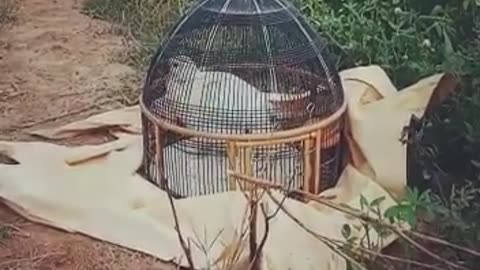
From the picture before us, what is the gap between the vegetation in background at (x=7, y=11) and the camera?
504cm

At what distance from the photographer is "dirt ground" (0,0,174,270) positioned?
9.25 feet

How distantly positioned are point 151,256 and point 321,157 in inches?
25.5

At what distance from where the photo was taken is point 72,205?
2.99 metres

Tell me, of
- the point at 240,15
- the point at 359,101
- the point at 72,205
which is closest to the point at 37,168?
the point at 72,205

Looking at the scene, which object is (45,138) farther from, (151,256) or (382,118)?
(382,118)

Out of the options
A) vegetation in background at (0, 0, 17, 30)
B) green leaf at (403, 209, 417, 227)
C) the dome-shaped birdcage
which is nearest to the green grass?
vegetation in background at (0, 0, 17, 30)

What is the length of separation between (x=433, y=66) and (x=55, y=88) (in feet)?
5.74

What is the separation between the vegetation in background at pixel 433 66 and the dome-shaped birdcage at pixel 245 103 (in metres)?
0.34

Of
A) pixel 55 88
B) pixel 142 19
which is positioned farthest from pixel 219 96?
pixel 142 19

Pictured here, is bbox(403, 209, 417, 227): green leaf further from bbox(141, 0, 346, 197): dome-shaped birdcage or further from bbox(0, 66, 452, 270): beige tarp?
bbox(141, 0, 346, 197): dome-shaped birdcage

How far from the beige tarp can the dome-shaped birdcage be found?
10cm

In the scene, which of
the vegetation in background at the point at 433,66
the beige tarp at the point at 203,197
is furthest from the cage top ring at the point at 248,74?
the vegetation in background at the point at 433,66

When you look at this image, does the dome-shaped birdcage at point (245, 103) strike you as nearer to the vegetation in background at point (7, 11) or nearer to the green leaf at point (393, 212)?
the green leaf at point (393, 212)

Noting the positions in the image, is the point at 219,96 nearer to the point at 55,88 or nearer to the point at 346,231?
the point at 346,231
